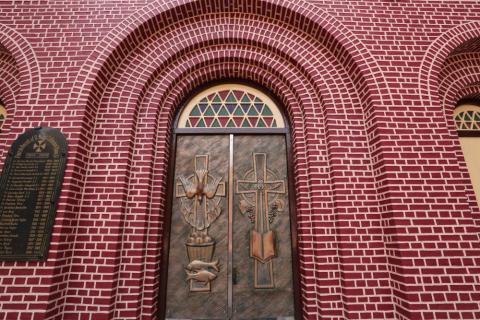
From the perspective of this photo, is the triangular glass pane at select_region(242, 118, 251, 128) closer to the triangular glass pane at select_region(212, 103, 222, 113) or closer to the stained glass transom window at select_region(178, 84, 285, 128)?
the stained glass transom window at select_region(178, 84, 285, 128)

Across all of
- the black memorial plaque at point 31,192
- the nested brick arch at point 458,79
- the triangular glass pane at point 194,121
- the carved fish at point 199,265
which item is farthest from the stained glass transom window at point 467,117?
the black memorial plaque at point 31,192

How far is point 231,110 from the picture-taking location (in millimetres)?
3748

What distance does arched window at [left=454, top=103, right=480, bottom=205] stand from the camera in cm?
350

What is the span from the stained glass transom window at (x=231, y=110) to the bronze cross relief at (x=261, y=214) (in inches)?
21.6

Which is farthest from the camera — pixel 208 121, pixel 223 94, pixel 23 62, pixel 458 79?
pixel 223 94

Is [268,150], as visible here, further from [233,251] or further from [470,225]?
[470,225]

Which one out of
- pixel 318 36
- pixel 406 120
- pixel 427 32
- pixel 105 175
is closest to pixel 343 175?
pixel 406 120

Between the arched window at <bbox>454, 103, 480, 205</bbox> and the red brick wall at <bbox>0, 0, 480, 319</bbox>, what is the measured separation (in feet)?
0.99

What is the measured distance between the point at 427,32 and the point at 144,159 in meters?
4.29

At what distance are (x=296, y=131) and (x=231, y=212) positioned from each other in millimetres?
1456

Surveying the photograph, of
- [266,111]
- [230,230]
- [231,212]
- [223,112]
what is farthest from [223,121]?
[230,230]

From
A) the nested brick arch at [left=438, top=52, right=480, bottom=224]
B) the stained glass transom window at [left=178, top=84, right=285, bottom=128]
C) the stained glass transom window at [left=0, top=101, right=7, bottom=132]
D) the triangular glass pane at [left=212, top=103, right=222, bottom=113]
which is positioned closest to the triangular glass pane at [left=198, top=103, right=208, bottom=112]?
the stained glass transom window at [left=178, top=84, right=285, bottom=128]

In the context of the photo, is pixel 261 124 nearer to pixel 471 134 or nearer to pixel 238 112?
pixel 238 112

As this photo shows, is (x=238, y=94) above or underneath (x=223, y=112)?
above
